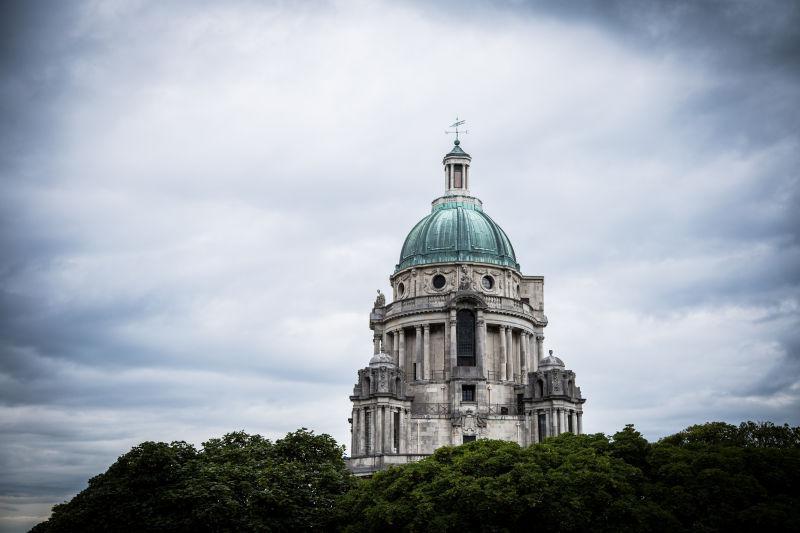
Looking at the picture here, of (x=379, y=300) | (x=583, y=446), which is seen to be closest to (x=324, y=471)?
(x=583, y=446)

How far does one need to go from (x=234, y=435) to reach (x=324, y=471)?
506 inches

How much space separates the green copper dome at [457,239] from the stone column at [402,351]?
26.0 feet

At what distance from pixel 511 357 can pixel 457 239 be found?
13904 mm

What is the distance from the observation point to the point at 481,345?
94.9 meters

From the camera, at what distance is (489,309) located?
97375mm

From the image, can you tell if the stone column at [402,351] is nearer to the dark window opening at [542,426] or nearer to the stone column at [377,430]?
the stone column at [377,430]

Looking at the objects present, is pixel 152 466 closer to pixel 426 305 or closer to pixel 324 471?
pixel 324 471

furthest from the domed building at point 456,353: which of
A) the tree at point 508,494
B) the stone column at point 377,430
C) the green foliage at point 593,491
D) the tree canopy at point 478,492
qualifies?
the green foliage at point 593,491

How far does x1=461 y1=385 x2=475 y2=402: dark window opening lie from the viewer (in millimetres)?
92500

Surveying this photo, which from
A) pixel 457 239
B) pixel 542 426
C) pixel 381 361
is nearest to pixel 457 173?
pixel 457 239

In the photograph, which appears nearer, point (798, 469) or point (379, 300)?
point (798, 469)

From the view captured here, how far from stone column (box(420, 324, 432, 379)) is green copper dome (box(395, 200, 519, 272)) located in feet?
25.4

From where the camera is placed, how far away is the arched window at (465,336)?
9588 centimetres

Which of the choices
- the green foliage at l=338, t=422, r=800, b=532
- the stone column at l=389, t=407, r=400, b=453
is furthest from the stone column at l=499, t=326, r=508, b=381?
the green foliage at l=338, t=422, r=800, b=532
